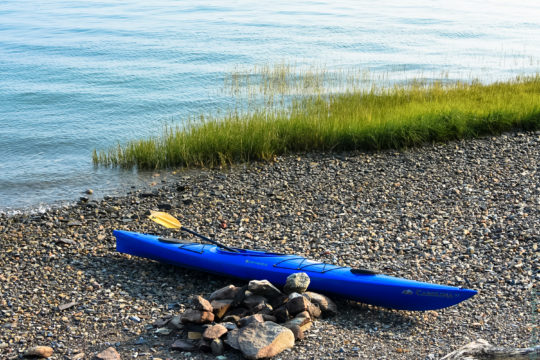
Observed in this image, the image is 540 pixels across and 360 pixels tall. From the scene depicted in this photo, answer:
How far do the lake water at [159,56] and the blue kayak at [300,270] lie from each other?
4.28 meters

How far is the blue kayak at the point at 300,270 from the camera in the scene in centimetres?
641

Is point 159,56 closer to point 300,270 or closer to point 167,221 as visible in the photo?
point 167,221

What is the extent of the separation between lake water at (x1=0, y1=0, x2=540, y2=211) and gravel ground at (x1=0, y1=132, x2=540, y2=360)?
97.5 inches

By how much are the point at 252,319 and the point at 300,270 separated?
1.25 metres

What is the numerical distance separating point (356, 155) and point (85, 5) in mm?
35711

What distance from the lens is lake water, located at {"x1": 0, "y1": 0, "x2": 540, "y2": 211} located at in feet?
49.0

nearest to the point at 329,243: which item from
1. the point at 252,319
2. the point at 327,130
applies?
the point at 252,319

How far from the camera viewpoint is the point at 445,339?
236 inches

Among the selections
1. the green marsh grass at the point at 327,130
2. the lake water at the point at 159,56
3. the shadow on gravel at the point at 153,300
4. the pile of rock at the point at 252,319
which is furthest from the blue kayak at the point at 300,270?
the green marsh grass at the point at 327,130

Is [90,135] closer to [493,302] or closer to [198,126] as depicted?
[198,126]

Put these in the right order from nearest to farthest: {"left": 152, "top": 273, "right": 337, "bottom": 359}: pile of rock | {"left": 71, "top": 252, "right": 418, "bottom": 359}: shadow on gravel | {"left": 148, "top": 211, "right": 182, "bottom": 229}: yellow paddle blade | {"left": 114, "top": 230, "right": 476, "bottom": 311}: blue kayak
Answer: {"left": 152, "top": 273, "right": 337, "bottom": 359}: pile of rock → {"left": 71, "top": 252, "right": 418, "bottom": 359}: shadow on gravel → {"left": 114, "top": 230, "right": 476, "bottom": 311}: blue kayak → {"left": 148, "top": 211, "right": 182, "bottom": 229}: yellow paddle blade

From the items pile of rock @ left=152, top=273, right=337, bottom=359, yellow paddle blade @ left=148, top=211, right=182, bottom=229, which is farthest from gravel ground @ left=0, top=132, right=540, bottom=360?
yellow paddle blade @ left=148, top=211, right=182, bottom=229

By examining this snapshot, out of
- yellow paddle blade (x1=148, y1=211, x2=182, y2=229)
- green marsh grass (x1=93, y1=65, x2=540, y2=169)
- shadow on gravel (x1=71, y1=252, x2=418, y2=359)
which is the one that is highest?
green marsh grass (x1=93, y1=65, x2=540, y2=169)

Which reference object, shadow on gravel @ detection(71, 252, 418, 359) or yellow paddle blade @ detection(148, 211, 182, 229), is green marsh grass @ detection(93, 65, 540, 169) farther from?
shadow on gravel @ detection(71, 252, 418, 359)
